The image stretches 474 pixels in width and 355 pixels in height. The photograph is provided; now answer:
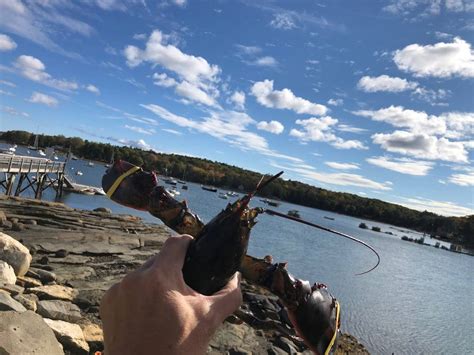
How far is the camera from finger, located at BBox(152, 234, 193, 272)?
1.76 m

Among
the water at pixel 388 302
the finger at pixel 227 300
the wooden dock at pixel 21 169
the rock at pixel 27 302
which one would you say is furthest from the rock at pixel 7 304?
the wooden dock at pixel 21 169

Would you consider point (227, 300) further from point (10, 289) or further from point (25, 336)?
point (10, 289)

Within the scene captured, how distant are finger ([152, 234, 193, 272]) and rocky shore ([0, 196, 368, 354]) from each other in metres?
4.81

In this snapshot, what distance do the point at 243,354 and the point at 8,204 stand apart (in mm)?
21268

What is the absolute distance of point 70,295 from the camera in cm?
1054

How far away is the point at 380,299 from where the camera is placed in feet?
113

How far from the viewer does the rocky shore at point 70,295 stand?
6465 mm

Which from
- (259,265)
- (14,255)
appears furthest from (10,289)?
(259,265)

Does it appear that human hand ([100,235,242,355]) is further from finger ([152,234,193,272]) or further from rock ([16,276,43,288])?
rock ([16,276,43,288])

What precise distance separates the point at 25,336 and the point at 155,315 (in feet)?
17.9

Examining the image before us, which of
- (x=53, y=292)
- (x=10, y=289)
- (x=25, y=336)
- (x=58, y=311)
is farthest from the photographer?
(x=53, y=292)

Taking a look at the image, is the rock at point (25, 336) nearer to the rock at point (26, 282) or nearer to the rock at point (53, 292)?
the rock at point (53, 292)

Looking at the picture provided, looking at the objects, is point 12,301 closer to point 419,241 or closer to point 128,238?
point 128,238

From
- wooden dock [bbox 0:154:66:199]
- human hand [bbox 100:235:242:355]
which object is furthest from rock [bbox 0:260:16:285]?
wooden dock [bbox 0:154:66:199]
